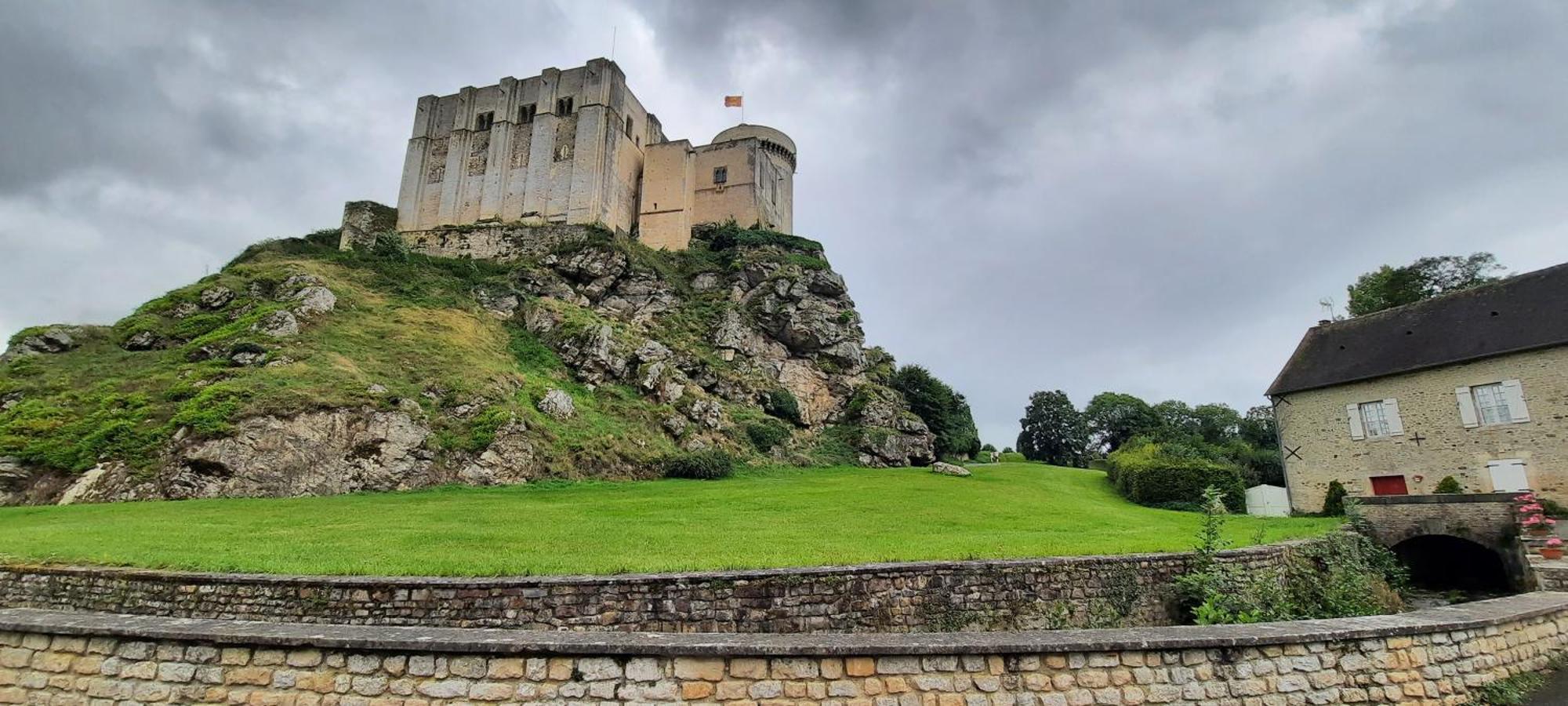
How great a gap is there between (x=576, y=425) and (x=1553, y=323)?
30.6 metres

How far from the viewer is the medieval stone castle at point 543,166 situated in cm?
4144

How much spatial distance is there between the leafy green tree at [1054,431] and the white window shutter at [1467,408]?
37.4 m

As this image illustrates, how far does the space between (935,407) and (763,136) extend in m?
25.0

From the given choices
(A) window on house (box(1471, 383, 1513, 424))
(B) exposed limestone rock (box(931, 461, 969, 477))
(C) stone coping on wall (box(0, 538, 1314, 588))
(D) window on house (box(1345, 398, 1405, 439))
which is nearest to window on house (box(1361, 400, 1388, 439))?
(D) window on house (box(1345, 398, 1405, 439))

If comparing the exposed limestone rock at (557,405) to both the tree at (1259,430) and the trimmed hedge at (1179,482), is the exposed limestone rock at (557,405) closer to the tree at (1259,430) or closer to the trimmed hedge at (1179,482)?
the trimmed hedge at (1179,482)

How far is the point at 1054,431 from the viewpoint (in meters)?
59.7

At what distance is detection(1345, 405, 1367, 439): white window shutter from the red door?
1437mm

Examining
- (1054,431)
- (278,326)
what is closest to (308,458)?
(278,326)

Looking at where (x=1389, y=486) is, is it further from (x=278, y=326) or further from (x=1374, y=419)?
(x=278, y=326)

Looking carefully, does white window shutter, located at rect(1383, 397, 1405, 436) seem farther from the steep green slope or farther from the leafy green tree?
the leafy green tree

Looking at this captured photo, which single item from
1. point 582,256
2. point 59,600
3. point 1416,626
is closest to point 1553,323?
point 1416,626

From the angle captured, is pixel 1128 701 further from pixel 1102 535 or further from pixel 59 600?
pixel 59 600

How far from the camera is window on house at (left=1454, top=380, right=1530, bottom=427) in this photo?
62.3ft

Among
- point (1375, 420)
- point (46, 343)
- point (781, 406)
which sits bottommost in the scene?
point (1375, 420)
